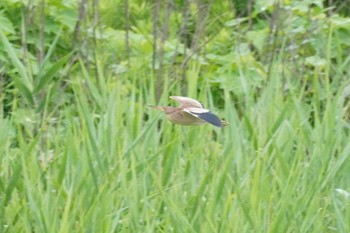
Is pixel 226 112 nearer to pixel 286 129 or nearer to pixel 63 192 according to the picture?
pixel 286 129

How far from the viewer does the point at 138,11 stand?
510 cm

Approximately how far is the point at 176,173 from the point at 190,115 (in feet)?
2.58

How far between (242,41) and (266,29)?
0.49ft

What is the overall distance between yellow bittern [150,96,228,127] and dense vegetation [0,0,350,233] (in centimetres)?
43

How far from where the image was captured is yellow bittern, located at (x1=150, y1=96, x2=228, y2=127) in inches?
87.7

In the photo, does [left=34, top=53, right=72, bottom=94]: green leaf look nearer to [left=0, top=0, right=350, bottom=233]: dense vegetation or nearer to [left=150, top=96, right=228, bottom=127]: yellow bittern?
[left=0, top=0, right=350, bottom=233]: dense vegetation

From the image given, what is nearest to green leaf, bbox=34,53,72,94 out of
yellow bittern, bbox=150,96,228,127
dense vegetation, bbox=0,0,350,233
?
dense vegetation, bbox=0,0,350,233

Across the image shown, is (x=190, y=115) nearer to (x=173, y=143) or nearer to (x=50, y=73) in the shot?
(x=173, y=143)

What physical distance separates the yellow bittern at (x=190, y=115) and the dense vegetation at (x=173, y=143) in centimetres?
43

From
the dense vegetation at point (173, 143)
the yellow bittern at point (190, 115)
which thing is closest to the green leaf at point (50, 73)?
the dense vegetation at point (173, 143)

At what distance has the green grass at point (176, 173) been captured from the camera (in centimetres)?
272

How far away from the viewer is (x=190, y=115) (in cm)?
226

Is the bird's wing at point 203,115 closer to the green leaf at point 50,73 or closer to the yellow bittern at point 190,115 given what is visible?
the yellow bittern at point 190,115

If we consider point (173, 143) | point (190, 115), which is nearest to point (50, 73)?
point (173, 143)
